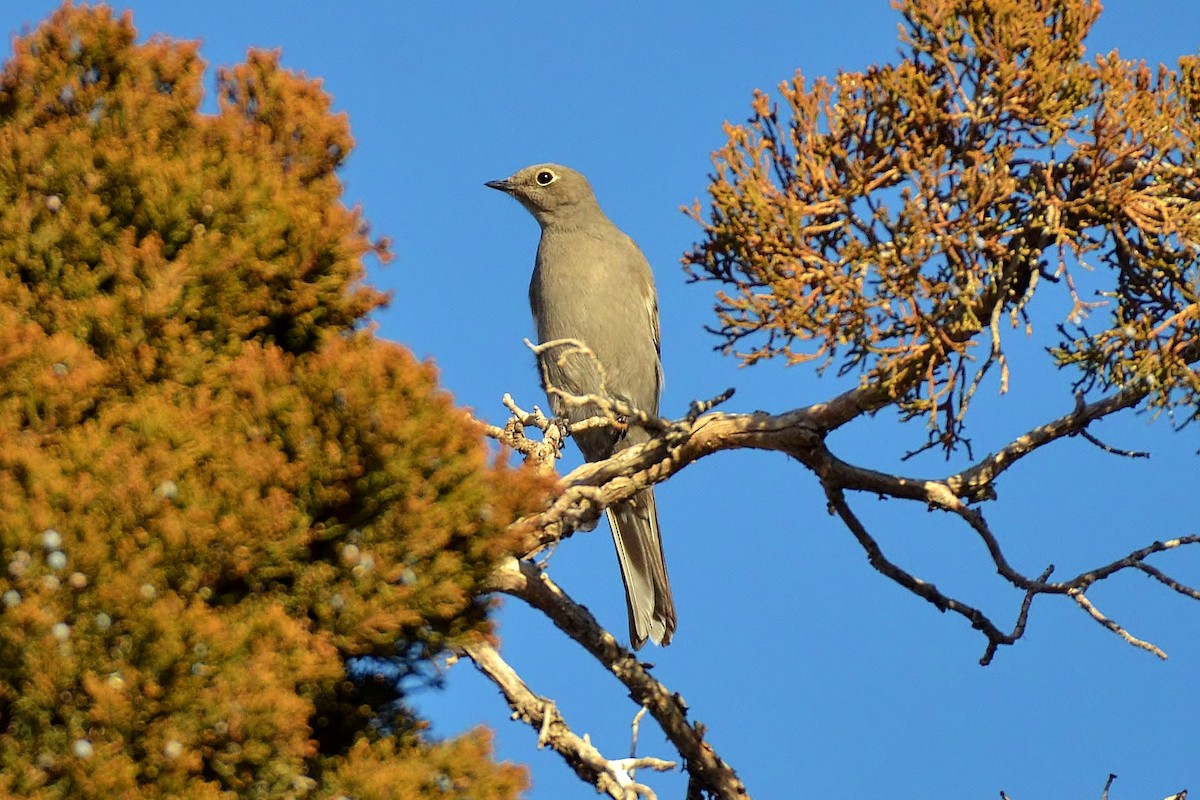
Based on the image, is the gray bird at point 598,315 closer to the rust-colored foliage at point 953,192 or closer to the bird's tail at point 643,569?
the bird's tail at point 643,569

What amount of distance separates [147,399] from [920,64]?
10.9 ft

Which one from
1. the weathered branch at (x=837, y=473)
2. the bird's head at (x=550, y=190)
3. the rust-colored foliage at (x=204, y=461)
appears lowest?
the rust-colored foliage at (x=204, y=461)

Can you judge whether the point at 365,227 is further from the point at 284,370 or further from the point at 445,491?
the point at 445,491

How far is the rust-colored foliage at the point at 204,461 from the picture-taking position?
14.9 feet

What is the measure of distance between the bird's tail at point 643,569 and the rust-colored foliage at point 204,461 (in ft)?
9.25

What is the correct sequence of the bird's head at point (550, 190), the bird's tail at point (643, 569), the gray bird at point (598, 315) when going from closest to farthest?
the bird's tail at point (643, 569)
the gray bird at point (598, 315)
the bird's head at point (550, 190)

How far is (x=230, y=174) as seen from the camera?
5.32 meters

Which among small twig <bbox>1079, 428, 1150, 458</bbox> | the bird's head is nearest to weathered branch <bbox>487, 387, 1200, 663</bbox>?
small twig <bbox>1079, 428, 1150, 458</bbox>

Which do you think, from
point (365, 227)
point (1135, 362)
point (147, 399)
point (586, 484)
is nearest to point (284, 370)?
point (147, 399)

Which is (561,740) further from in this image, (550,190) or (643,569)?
(550,190)

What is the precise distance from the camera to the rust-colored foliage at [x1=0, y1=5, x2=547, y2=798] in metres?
4.54

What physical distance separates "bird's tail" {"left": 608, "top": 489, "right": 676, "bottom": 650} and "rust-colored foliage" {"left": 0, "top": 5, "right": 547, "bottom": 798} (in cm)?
282

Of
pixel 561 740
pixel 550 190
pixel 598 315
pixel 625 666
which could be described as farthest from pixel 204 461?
pixel 550 190

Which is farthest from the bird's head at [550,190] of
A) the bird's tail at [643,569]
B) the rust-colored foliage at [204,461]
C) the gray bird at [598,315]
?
the rust-colored foliage at [204,461]
